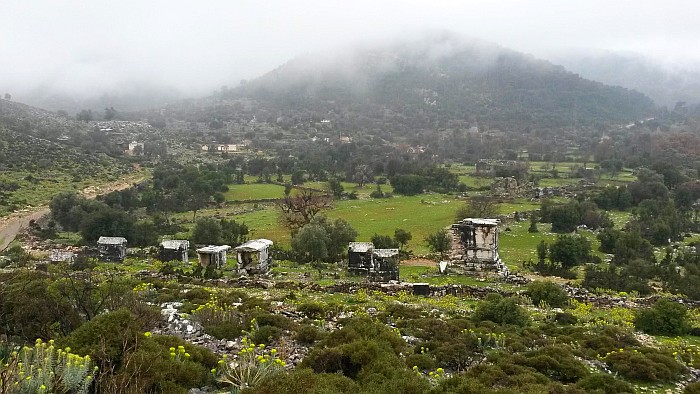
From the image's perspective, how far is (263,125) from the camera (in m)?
145

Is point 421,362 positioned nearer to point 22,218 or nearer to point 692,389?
point 692,389

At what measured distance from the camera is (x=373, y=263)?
26312 mm

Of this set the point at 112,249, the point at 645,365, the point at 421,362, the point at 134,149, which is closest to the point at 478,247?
the point at 645,365

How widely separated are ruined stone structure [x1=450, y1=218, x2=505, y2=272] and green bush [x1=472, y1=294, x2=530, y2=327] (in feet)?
36.9

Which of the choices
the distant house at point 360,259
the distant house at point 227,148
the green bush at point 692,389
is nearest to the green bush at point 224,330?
the green bush at point 692,389

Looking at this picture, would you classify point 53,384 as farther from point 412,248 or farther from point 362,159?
point 362,159

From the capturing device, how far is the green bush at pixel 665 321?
55.1 feet

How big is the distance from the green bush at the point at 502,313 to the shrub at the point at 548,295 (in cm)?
457

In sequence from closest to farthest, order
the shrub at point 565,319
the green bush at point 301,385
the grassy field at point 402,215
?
the green bush at point 301,385 → the shrub at point 565,319 → the grassy field at point 402,215

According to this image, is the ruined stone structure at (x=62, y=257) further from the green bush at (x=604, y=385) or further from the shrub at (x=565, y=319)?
the green bush at (x=604, y=385)

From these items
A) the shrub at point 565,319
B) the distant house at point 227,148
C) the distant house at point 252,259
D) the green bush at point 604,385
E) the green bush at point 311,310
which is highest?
the distant house at point 227,148

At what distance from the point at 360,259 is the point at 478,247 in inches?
259

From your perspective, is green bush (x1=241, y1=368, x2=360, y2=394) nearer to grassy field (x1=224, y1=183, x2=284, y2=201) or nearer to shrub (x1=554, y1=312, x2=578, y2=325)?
shrub (x1=554, y1=312, x2=578, y2=325)

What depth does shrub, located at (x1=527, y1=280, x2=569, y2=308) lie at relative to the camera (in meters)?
20.8
